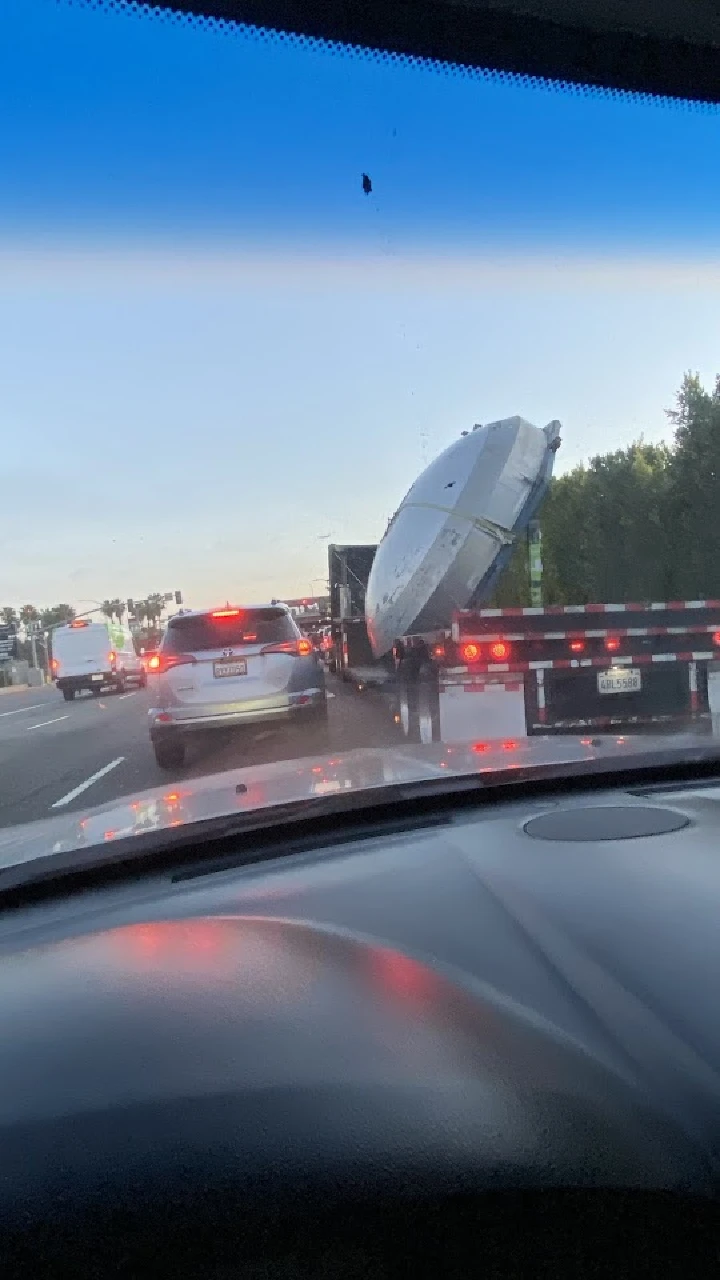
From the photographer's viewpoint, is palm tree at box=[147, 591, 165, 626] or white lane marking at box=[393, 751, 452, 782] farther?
palm tree at box=[147, 591, 165, 626]

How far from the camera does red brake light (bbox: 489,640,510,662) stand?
10477 mm

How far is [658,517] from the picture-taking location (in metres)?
28.6

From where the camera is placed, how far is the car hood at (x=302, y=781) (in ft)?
10.8

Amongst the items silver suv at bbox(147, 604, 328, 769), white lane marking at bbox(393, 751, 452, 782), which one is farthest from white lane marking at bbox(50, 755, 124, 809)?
white lane marking at bbox(393, 751, 452, 782)

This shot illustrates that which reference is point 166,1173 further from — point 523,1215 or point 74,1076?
point 523,1215

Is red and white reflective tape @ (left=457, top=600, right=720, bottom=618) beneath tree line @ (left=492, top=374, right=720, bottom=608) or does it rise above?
beneath

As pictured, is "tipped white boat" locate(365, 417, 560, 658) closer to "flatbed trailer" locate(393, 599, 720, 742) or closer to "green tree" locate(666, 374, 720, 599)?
"flatbed trailer" locate(393, 599, 720, 742)

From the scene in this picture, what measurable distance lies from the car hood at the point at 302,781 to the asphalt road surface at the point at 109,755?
263cm

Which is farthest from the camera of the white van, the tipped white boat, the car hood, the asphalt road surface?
the white van

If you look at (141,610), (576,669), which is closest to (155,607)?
(141,610)

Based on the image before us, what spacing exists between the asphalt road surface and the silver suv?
29cm

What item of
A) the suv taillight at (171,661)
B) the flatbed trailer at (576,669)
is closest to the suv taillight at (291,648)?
the suv taillight at (171,661)

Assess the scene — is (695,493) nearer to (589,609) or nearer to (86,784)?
(589,609)

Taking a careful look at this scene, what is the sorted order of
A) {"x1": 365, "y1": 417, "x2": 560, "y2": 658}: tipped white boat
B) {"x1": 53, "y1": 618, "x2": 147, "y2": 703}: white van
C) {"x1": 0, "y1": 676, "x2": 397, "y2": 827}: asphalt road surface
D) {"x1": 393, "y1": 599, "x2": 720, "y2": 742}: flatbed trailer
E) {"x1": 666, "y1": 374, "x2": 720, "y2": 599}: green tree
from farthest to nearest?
{"x1": 53, "y1": 618, "x2": 147, "y2": 703}: white van
{"x1": 666, "y1": 374, "x2": 720, "y2": 599}: green tree
{"x1": 365, "y1": 417, "x2": 560, "y2": 658}: tipped white boat
{"x1": 393, "y1": 599, "x2": 720, "y2": 742}: flatbed trailer
{"x1": 0, "y1": 676, "x2": 397, "y2": 827}: asphalt road surface
